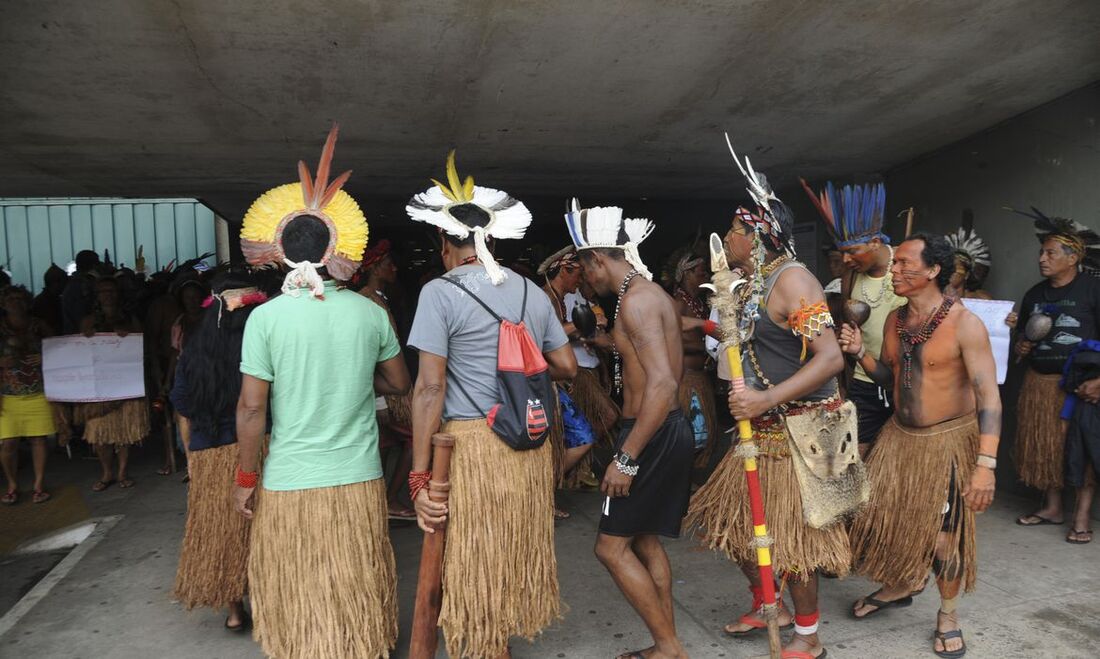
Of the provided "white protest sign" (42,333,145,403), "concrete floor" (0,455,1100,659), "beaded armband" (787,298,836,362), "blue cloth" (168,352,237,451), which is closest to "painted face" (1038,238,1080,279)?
"concrete floor" (0,455,1100,659)

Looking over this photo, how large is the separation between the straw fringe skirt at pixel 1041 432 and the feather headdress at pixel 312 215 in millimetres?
4298

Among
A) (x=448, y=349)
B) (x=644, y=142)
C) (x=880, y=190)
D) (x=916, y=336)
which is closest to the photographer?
(x=448, y=349)

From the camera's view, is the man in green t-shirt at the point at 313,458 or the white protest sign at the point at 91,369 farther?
the white protest sign at the point at 91,369

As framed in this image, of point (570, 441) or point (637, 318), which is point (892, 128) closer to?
point (570, 441)

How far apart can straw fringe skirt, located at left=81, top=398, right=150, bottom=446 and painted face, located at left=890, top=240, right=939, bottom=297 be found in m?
5.55

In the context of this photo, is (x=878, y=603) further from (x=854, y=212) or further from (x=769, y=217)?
(x=854, y=212)

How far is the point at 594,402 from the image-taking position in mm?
5371

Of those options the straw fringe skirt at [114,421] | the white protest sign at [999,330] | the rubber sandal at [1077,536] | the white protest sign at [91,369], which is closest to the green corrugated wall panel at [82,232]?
the white protest sign at [91,369]

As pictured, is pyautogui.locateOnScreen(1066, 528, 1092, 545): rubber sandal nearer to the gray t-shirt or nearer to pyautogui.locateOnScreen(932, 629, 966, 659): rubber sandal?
pyautogui.locateOnScreen(932, 629, 966, 659): rubber sandal

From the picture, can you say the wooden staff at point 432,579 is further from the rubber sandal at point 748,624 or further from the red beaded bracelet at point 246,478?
the rubber sandal at point 748,624

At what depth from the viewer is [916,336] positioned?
3.15m

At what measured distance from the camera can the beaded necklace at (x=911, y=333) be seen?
3092 millimetres

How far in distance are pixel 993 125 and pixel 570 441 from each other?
3877mm

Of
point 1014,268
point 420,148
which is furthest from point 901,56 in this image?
point 420,148
